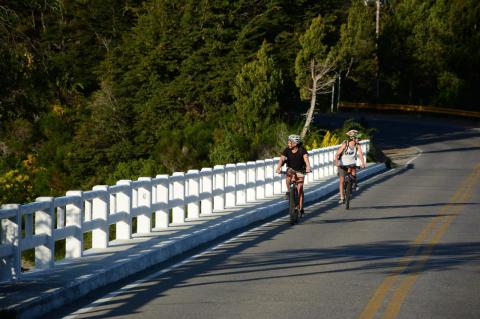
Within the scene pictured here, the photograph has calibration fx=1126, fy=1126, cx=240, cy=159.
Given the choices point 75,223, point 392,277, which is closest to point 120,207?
point 75,223

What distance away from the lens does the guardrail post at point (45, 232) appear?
14508mm

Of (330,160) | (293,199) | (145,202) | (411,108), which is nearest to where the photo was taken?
(145,202)

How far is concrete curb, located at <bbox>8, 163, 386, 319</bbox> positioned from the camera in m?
11.7

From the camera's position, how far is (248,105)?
60.0 m

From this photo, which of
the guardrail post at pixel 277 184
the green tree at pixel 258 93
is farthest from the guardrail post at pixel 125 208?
the green tree at pixel 258 93

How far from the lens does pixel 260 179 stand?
2975 cm

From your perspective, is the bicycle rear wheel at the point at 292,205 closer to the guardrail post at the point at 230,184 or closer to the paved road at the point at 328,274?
the paved road at the point at 328,274

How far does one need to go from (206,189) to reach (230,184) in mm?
2336

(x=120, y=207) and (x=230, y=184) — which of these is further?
(x=230, y=184)

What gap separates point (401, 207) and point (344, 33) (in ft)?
122

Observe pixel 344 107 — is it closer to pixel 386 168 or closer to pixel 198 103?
pixel 198 103

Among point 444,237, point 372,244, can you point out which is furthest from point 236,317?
point 444,237

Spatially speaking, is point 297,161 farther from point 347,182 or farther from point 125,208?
point 125,208

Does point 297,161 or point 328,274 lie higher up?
point 297,161
